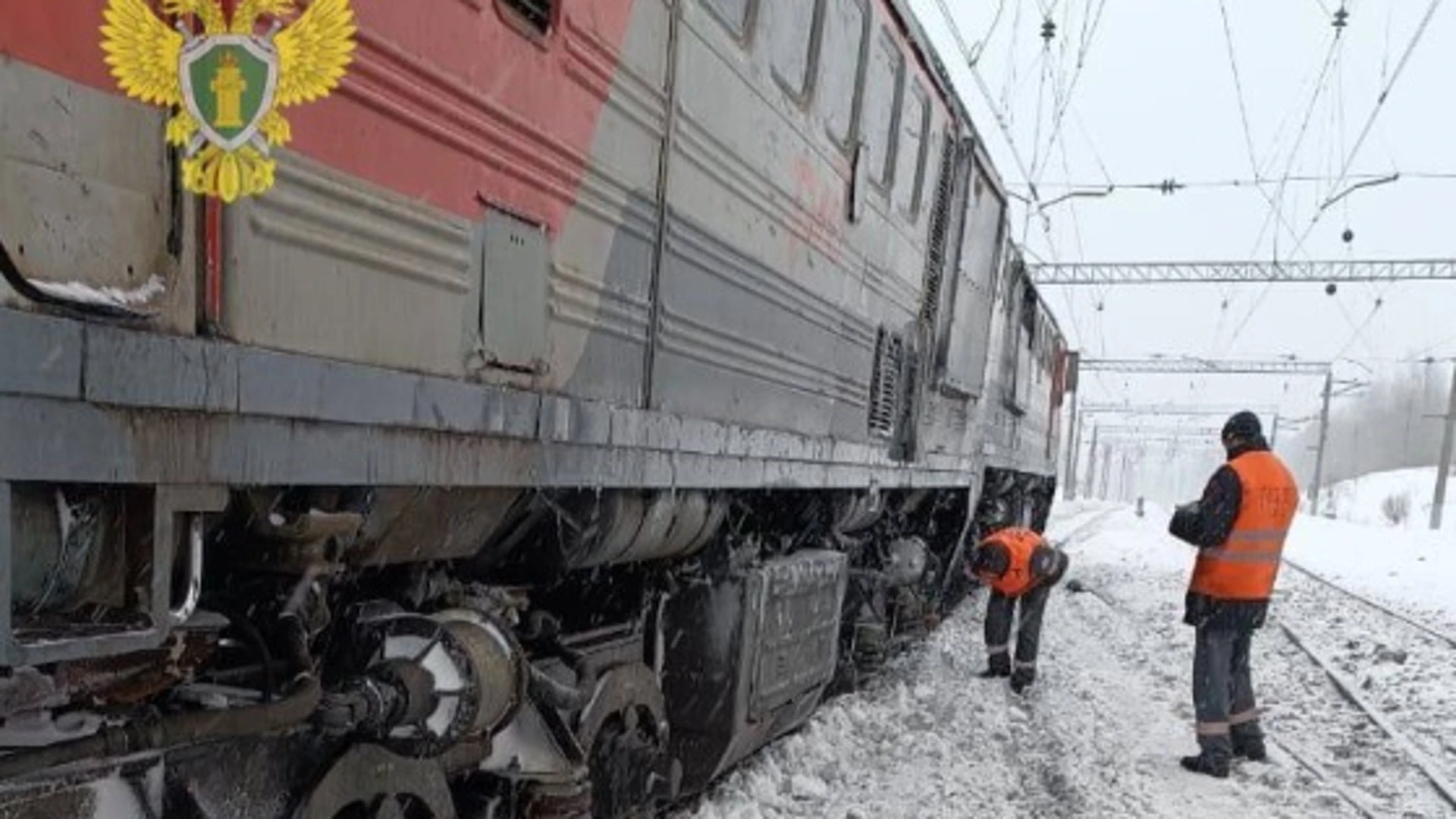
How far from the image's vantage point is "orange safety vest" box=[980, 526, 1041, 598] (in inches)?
339

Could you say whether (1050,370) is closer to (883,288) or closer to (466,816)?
(883,288)

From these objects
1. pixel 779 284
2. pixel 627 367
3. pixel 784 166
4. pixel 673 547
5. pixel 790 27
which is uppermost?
pixel 790 27

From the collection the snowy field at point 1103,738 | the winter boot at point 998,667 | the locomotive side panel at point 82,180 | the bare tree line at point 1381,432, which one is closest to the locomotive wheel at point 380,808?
the locomotive side panel at point 82,180

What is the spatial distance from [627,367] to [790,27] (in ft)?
5.65

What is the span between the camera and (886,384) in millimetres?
6684

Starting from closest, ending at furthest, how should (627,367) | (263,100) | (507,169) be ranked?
(263,100)
(507,169)
(627,367)

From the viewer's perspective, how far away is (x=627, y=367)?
3467 millimetres

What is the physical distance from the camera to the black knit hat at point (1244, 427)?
22.4ft

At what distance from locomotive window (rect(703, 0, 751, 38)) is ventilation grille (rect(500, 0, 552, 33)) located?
1.02 m

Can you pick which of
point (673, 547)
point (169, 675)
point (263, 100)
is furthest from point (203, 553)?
point (673, 547)

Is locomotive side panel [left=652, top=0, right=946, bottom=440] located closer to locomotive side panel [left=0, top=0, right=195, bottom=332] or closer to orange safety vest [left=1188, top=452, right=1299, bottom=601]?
locomotive side panel [left=0, top=0, right=195, bottom=332]

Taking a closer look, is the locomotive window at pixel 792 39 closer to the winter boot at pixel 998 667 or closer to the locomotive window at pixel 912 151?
the locomotive window at pixel 912 151

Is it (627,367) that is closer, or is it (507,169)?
(507,169)

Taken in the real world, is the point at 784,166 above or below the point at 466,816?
above
